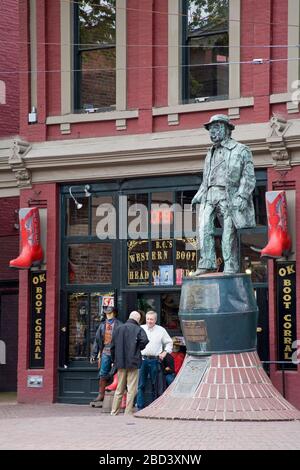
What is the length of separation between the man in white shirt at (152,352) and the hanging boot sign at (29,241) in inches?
177

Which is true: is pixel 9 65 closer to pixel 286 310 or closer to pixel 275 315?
pixel 275 315

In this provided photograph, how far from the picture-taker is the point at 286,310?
865 inches

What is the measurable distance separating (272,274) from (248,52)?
4.29m

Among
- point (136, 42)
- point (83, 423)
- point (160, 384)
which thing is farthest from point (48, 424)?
point (136, 42)

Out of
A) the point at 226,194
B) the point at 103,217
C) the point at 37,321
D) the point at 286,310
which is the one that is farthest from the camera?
the point at 37,321

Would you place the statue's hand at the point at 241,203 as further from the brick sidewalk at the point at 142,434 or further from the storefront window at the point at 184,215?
the storefront window at the point at 184,215

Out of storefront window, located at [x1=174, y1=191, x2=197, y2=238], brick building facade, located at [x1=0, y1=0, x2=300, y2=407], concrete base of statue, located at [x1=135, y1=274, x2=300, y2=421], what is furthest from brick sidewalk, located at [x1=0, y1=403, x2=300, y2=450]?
storefront window, located at [x1=174, y1=191, x2=197, y2=238]

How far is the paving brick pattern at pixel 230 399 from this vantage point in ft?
54.4

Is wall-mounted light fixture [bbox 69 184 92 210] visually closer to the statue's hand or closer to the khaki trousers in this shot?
the khaki trousers

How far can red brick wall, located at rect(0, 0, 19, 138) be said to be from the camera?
2812 centimetres

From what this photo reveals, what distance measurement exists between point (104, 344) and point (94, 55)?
20.8ft

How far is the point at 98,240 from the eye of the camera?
24.2 m

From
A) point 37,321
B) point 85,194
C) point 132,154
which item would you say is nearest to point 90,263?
point 85,194
